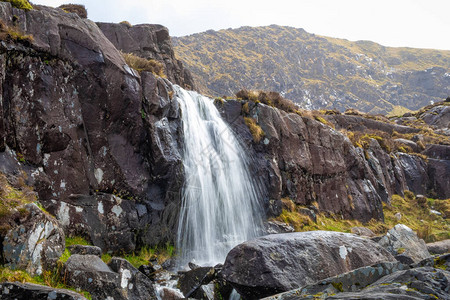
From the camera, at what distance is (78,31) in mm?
11891

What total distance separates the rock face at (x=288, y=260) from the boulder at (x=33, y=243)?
3700 mm

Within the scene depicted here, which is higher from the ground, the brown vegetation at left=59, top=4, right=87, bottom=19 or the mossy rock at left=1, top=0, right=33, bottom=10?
the brown vegetation at left=59, top=4, right=87, bottom=19

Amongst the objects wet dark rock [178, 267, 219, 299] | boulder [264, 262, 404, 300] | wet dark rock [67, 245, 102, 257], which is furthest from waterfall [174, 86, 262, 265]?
boulder [264, 262, 404, 300]

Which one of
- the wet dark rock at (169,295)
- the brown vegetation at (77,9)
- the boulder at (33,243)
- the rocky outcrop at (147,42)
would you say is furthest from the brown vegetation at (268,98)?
the boulder at (33,243)

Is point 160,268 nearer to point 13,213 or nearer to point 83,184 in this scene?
point 83,184

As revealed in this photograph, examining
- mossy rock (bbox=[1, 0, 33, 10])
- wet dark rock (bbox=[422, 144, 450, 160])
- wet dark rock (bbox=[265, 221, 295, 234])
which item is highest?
mossy rock (bbox=[1, 0, 33, 10])

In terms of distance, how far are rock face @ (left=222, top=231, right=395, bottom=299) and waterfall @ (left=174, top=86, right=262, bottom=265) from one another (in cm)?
497

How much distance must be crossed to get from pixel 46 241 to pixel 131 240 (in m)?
4.94

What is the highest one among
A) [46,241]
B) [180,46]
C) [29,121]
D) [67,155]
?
[180,46]

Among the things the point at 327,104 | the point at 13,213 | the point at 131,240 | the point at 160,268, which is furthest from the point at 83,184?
the point at 327,104

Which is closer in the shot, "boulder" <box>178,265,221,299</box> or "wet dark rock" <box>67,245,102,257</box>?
"wet dark rock" <box>67,245,102,257</box>

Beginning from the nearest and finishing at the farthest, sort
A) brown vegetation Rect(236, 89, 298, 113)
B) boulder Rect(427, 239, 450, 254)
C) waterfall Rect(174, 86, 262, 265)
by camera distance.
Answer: waterfall Rect(174, 86, 262, 265)
boulder Rect(427, 239, 450, 254)
brown vegetation Rect(236, 89, 298, 113)

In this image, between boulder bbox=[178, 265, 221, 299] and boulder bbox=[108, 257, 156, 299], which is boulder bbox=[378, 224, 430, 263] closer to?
boulder bbox=[178, 265, 221, 299]

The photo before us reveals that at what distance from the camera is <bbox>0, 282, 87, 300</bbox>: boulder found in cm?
446
